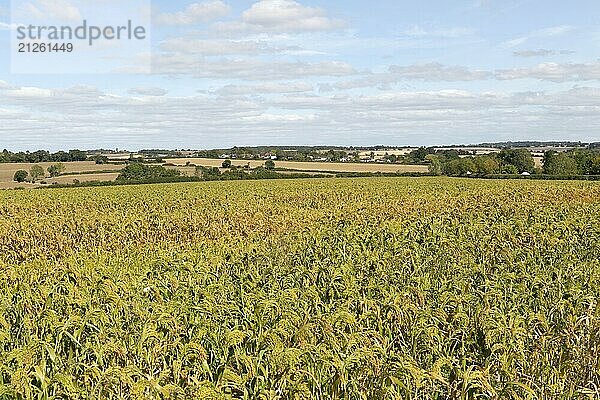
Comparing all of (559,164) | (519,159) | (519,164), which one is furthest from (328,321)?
(519,159)

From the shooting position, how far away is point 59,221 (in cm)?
2036

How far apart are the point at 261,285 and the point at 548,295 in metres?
3.64

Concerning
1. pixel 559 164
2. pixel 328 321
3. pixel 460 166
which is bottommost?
pixel 328 321

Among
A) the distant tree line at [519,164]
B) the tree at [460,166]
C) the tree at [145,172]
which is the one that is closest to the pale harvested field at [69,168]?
the tree at [145,172]

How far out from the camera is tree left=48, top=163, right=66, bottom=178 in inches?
2768

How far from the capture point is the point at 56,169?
237 ft

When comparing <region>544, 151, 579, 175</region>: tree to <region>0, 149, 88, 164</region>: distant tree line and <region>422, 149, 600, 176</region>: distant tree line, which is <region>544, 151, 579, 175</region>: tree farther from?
<region>0, 149, 88, 164</region>: distant tree line

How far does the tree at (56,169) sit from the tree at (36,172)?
3.90 ft

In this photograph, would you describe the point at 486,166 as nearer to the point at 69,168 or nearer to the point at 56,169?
the point at 69,168

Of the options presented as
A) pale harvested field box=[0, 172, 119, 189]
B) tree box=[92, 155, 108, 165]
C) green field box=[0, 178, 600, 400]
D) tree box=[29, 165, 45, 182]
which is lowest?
green field box=[0, 178, 600, 400]

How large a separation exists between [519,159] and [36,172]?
7367 centimetres

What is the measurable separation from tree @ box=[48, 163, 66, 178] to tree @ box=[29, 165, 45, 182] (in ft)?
3.90

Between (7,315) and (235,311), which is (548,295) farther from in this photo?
(7,315)

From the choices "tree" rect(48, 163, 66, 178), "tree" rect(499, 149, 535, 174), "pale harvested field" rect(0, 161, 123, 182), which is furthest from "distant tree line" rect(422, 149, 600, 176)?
"tree" rect(48, 163, 66, 178)
